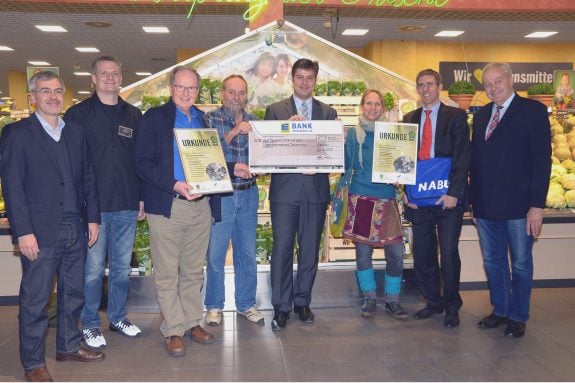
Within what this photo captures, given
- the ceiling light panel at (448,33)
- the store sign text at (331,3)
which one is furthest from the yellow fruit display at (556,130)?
the ceiling light panel at (448,33)

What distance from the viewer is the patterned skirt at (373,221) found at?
417 cm

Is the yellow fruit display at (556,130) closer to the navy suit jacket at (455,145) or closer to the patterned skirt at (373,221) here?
the navy suit jacket at (455,145)

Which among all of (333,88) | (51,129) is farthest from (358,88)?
(51,129)

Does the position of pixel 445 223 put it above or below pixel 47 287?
above

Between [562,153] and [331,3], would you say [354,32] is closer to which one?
[331,3]

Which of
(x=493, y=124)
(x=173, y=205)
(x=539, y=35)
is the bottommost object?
(x=173, y=205)

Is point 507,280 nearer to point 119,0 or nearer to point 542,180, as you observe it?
point 542,180

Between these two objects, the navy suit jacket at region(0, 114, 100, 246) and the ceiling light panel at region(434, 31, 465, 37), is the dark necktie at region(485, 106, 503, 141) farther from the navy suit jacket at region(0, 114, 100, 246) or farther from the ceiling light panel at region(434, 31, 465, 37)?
the ceiling light panel at region(434, 31, 465, 37)

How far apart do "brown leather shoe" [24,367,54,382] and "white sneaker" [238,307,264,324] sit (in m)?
1.49

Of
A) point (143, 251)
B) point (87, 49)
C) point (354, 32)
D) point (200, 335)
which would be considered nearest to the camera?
point (200, 335)

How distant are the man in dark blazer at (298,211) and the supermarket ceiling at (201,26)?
6.94ft

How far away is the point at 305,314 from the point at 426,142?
154cm

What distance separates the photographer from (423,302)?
4.74m

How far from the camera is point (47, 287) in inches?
122
